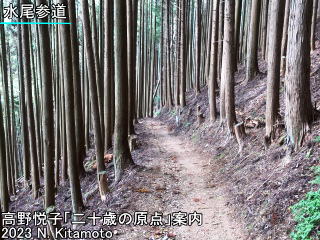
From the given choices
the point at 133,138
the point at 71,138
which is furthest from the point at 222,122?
the point at 71,138

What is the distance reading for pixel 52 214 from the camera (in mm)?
6000

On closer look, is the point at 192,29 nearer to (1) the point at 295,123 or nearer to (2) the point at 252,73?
(2) the point at 252,73

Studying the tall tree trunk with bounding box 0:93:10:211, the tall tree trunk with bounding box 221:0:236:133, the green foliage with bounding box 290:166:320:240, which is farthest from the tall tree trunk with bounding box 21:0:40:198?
the green foliage with bounding box 290:166:320:240

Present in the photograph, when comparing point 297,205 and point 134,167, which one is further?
point 134,167

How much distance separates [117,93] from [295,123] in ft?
13.0

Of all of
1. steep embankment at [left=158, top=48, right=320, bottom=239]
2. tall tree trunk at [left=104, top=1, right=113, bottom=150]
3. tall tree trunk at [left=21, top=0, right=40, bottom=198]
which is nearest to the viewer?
steep embankment at [left=158, top=48, right=320, bottom=239]

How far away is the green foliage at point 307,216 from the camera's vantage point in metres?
3.92

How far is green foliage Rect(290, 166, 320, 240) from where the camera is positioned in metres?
3.92

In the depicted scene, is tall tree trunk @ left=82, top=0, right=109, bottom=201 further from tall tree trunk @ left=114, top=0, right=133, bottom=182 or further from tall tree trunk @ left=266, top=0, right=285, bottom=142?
tall tree trunk @ left=266, top=0, right=285, bottom=142

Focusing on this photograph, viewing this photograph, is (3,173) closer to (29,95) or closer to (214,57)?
(29,95)

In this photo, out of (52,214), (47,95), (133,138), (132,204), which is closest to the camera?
(47,95)

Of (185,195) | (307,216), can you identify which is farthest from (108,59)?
(307,216)

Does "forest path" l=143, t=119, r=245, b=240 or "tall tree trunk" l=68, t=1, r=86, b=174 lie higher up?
"tall tree trunk" l=68, t=1, r=86, b=174

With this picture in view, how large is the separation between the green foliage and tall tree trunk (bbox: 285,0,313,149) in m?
1.34
